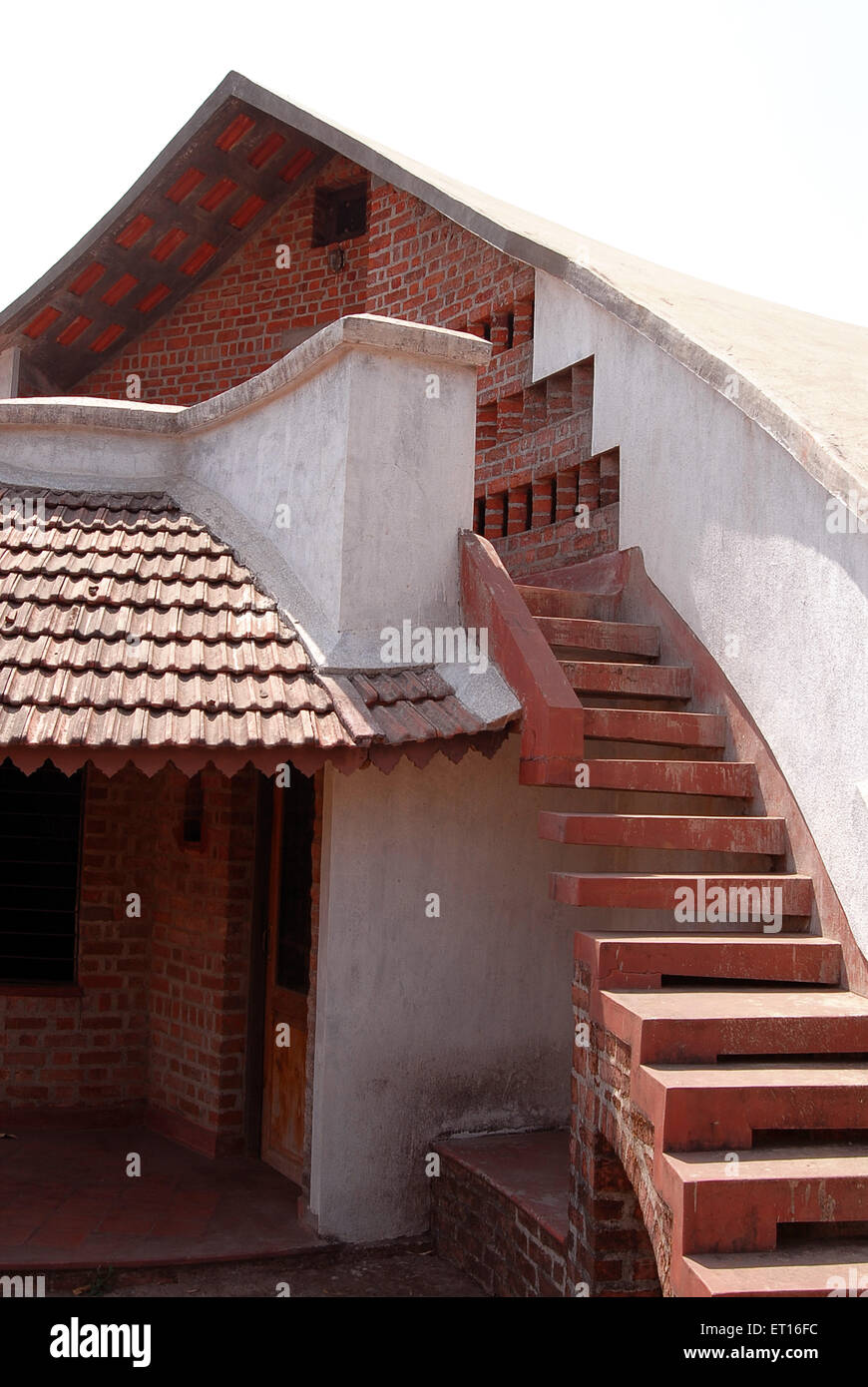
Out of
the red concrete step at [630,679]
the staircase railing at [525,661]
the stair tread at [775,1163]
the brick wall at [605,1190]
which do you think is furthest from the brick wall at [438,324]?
the stair tread at [775,1163]

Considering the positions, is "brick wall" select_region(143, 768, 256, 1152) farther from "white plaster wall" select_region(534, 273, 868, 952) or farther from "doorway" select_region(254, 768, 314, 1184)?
"white plaster wall" select_region(534, 273, 868, 952)

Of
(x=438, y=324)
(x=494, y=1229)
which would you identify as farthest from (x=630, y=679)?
(x=438, y=324)

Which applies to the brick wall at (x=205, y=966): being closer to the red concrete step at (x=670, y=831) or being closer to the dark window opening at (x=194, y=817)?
the dark window opening at (x=194, y=817)

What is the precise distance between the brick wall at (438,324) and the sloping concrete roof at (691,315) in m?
0.32

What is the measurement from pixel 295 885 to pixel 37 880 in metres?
2.01

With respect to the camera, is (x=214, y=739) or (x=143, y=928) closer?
(x=214, y=739)

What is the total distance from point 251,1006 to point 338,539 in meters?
2.83

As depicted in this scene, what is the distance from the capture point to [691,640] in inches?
249

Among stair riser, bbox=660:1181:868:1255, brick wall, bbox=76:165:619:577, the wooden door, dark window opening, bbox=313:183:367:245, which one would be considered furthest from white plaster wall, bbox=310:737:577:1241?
dark window opening, bbox=313:183:367:245

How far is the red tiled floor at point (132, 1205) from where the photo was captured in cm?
569

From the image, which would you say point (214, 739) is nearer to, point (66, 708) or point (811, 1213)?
point (66, 708)

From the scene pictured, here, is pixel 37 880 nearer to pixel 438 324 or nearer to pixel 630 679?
pixel 630 679

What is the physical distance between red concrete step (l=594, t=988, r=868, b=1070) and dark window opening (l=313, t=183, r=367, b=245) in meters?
7.89

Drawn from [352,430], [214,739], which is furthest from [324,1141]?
[352,430]
